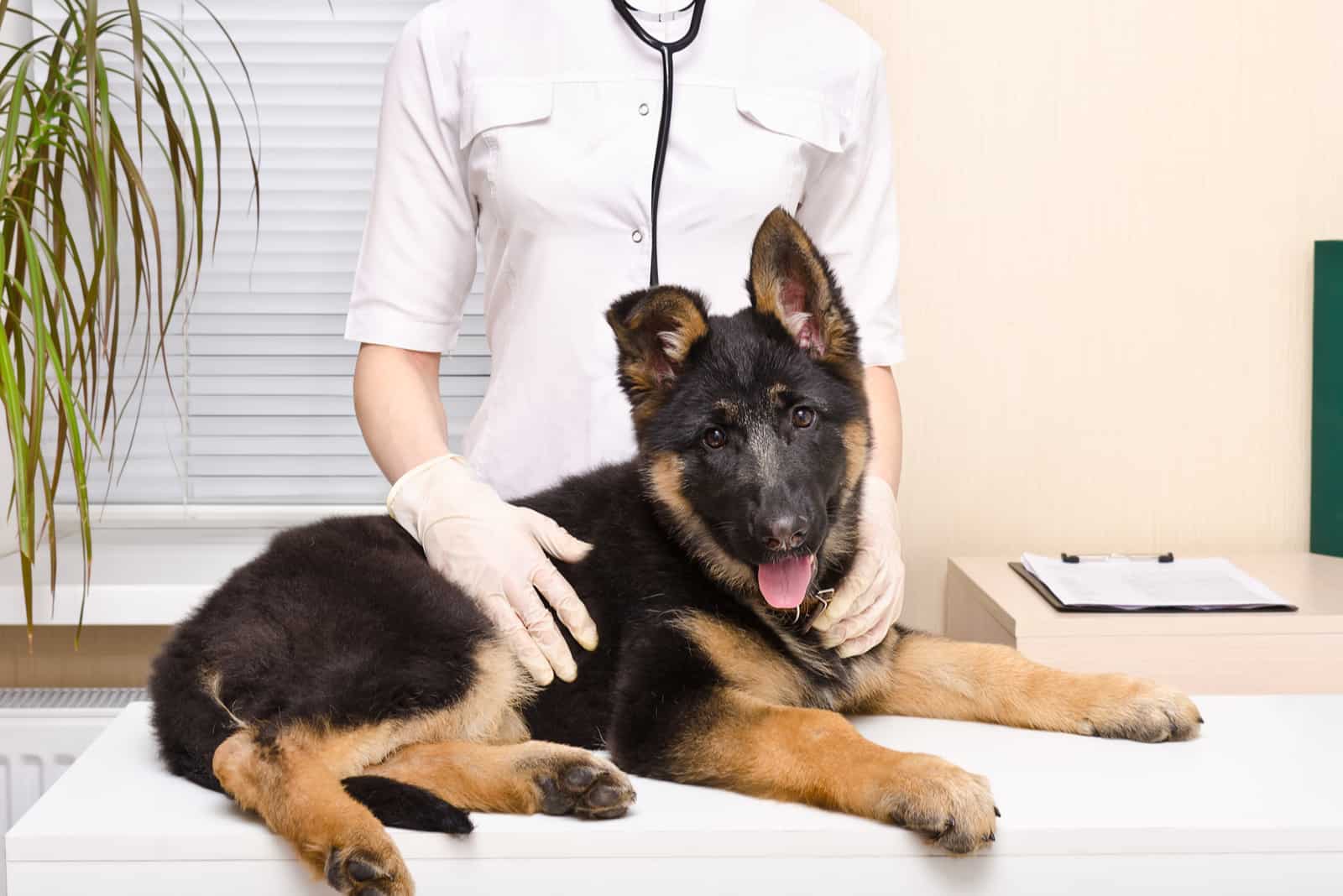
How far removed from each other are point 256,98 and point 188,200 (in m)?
0.37

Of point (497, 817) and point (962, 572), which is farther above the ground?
point (497, 817)

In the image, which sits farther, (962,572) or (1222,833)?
(962,572)

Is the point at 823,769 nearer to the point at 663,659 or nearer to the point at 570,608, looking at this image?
the point at 663,659

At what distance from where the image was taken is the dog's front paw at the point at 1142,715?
1442 millimetres

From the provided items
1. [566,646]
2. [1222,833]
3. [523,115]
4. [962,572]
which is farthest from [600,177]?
[962,572]

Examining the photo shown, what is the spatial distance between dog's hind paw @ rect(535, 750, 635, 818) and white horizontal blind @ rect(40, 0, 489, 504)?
2.42 metres

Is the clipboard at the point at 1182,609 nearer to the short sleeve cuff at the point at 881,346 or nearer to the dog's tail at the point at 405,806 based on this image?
the short sleeve cuff at the point at 881,346

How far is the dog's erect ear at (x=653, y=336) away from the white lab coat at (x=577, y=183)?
0.50 metres

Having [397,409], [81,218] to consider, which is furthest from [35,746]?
[397,409]

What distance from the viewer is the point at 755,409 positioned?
1468 mm

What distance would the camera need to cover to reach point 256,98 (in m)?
3.53

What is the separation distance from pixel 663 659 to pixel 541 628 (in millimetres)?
182

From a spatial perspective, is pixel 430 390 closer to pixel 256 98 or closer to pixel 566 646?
pixel 566 646

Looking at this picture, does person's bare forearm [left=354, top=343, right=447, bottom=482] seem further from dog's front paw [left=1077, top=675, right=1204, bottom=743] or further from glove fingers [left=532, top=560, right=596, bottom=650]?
dog's front paw [left=1077, top=675, right=1204, bottom=743]
